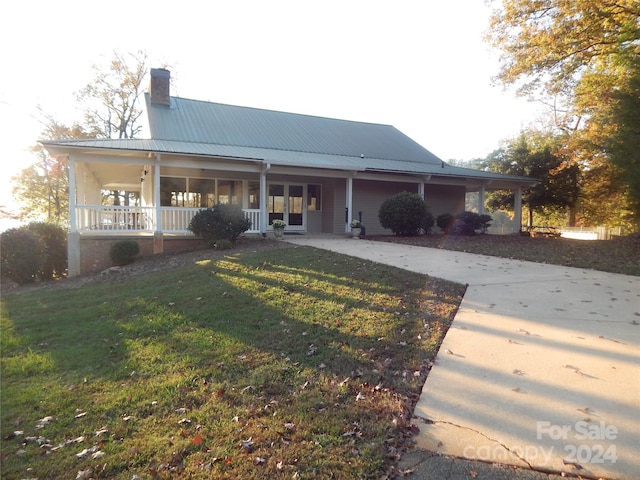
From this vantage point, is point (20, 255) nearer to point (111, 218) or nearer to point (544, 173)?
point (111, 218)

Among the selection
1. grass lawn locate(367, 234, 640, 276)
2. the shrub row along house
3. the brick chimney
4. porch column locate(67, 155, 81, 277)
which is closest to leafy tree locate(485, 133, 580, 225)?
the shrub row along house

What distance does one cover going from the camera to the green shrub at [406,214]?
14727 mm

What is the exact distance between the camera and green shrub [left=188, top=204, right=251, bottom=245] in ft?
41.0

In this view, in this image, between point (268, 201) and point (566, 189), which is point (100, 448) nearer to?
point (268, 201)

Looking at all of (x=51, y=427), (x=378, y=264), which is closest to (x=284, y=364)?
(x=51, y=427)

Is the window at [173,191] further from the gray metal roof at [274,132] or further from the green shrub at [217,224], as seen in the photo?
the green shrub at [217,224]

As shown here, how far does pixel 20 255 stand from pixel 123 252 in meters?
2.79

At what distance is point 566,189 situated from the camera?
24.2 m

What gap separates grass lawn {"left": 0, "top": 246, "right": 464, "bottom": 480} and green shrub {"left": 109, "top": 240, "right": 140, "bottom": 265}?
462cm

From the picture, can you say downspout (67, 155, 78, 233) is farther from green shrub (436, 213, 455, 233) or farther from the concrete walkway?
green shrub (436, 213, 455, 233)

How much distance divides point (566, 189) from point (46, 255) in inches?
1052

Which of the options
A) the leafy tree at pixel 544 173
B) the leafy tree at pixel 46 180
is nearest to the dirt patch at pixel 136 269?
the leafy tree at pixel 544 173

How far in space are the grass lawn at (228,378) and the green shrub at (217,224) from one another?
5.06 meters

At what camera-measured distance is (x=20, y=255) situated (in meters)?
11.5
